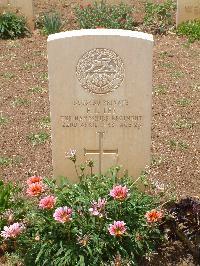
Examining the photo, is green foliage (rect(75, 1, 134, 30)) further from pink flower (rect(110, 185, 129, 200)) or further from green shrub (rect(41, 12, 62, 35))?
pink flower (rect(110, 185, 129, 200))

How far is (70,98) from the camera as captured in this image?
4.56 metres

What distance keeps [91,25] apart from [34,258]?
5906 millimetres

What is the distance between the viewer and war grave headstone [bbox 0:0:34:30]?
994 cm

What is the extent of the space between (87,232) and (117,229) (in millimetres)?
290

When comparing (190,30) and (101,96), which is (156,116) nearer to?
(101,96)

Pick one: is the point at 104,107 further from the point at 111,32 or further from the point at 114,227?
the point at 114,227

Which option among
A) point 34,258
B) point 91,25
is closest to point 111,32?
point 34,258

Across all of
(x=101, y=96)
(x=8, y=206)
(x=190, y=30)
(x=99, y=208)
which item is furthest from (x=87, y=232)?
(x=190, y=30)

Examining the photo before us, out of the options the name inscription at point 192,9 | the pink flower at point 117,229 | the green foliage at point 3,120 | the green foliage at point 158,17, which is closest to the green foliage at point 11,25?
the green foliage at point 158,17

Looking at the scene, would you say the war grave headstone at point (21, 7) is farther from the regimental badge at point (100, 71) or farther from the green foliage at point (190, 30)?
the regimental badge at point (100, 71)

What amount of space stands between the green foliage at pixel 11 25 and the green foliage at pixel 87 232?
5.66 meters

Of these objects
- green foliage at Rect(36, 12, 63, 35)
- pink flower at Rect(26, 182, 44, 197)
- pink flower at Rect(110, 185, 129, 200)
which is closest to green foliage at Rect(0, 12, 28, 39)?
green foliage at Rect(36, 12, 63, 35)

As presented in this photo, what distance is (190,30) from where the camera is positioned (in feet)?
31.7

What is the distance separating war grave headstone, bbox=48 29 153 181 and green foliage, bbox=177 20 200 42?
16.8 ft
